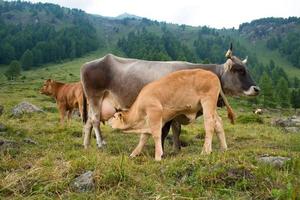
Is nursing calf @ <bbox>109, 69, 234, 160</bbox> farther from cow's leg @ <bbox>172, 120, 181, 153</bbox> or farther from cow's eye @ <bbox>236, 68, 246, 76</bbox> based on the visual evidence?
cow's eye @ <bbox>236, 68, 246, 76</bbox>

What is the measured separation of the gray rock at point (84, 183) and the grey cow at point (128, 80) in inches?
198

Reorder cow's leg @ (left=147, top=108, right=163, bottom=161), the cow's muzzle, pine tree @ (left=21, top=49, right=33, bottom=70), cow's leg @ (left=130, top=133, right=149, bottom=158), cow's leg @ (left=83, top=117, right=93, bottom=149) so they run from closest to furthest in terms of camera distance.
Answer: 1. cow's leg @ (left=147, top=108, right=163, bottom=161)
2. cow's leg @ (left=130, top=133, right=149, bottom=158)
3. the cow's muzzle
4. cow's leg @ (left=83, top=117, right=93, bottom=149)
5. pine tree @ (left=21, top=49, right=33, bottom=70)

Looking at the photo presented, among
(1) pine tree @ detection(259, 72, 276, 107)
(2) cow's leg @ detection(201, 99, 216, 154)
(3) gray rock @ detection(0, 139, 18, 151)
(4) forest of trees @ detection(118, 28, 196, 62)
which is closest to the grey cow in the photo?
(2) cow's leg @ detection(201, 99, 216, 154)

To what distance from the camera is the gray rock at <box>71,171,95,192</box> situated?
21.0 feet

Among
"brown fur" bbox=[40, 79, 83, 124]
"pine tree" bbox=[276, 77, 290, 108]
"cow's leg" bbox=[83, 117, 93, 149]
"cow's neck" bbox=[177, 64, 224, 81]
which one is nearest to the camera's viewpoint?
"cow's neck" bbox=[177, 64, 224, 81]

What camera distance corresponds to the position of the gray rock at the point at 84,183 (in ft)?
21.0

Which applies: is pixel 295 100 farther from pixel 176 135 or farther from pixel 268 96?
pixel 176 135

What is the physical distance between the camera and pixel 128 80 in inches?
500

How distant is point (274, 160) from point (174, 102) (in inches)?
118

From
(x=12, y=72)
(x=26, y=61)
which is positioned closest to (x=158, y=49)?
(x=26, y=61)

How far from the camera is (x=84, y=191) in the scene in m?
6.33

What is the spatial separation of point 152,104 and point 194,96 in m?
1.07

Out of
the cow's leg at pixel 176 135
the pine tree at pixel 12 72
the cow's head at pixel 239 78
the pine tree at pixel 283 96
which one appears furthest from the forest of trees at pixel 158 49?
the cow's leg at pixel 176 135

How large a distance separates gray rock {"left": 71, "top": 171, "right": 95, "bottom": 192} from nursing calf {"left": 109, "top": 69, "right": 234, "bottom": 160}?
9.89 ft
